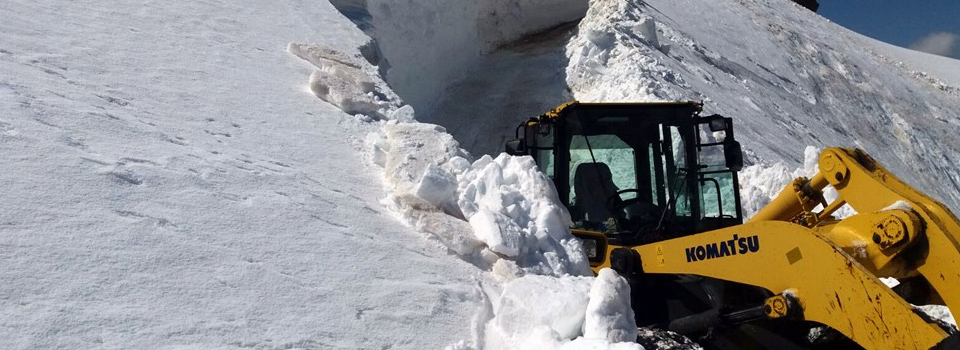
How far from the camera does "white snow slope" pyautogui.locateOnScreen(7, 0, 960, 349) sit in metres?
3.36

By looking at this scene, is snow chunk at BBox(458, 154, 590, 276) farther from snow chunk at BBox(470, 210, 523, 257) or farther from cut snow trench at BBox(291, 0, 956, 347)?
cut snow trench at BBox(291, 0, 956, 347)

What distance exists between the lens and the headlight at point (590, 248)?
5102mm

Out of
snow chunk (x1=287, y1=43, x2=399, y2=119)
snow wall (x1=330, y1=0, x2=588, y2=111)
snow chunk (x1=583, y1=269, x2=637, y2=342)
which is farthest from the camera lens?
snow wall (x1=330, y1=0, x2=588, y2=111)

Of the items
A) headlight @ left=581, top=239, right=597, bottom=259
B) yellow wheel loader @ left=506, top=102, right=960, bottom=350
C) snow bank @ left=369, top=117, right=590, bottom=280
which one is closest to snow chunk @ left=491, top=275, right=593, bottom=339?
snow bank @ left=369, top=117, right=590, bottom=280

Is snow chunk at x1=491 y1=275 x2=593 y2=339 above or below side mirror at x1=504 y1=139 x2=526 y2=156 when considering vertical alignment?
below

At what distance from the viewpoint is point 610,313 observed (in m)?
3.71

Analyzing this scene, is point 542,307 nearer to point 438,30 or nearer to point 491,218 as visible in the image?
point 491,218

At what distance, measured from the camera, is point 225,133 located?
516 centimetres

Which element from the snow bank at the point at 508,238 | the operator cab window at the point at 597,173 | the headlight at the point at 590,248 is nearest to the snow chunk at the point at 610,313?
the snow bank at the point at 508,238

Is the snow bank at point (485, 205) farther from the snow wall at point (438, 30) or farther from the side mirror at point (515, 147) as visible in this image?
the snow wall at point (438, 30)

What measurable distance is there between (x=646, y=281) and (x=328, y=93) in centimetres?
276

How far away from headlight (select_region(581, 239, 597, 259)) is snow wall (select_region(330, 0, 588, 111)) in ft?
13.4

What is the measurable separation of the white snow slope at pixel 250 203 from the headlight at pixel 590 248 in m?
0.21

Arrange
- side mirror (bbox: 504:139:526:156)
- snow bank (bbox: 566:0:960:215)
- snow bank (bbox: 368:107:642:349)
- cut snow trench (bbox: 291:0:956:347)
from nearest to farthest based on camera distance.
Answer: snow bank (bbox: 368:107:642:349) < side mirror (bbox: 504:139:526:156) < cut snow trench (bbox: 291:0:956:347) < snow bank (bbox: 566:0:960:215)
